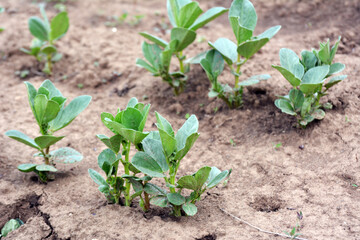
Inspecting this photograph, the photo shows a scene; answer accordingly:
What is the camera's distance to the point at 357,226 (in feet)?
7.36

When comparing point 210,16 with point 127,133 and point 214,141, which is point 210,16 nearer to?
point 214,141

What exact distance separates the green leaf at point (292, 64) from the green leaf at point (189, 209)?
118 cm

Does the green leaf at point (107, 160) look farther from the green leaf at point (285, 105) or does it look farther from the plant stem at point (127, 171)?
the green leaf at point (285, 105)

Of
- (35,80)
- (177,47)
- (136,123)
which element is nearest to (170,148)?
(136,123)

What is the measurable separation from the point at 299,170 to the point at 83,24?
3397mm

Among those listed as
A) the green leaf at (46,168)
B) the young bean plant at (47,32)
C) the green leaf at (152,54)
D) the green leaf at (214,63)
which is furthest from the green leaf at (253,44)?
the young bean plant at (47,32)

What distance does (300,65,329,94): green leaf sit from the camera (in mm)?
2721

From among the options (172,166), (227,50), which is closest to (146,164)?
(172,166)

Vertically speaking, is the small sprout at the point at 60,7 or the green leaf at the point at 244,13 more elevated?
the green leaf at the point at 244,13

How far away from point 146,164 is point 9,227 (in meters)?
0.95

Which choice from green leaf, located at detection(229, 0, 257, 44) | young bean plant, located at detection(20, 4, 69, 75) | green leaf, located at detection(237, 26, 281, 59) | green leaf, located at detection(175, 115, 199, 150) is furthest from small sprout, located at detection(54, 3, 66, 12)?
green leaf, located at detection(175, 115, 199, 150)

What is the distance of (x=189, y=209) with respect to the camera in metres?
2.31

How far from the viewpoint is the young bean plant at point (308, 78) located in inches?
109

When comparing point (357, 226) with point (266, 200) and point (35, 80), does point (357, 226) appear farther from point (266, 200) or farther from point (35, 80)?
point (35, 80)
